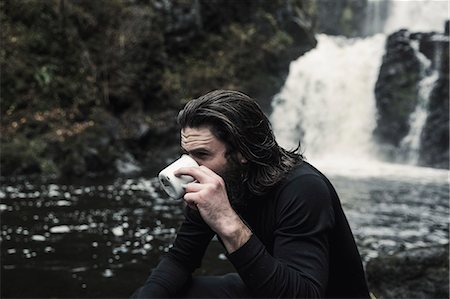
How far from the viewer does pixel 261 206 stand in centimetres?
224

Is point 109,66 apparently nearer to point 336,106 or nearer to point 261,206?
point 336,106

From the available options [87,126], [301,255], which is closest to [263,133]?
[301,255]

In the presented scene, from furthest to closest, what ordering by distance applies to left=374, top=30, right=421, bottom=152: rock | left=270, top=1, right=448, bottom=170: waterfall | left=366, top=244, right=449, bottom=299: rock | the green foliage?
left=270, top=1, right=448, bottom=170: waterfall → left=374, top=30, right=421, bottom=152: rock → the green foliage → left=366, top=244, right=449, bottom=299: rock

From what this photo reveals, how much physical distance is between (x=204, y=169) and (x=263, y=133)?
41 centimetres

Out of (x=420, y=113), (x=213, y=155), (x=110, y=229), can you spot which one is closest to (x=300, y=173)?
(x=213, y=155)

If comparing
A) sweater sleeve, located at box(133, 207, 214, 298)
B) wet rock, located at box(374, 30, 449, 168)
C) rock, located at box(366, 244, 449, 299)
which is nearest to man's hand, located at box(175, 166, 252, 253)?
sweater sleeve, located at box(133, 207, 214, 298)

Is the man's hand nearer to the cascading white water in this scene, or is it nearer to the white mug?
the white mug

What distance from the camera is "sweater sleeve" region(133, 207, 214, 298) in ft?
8.11

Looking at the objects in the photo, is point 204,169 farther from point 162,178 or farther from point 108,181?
point 108,181

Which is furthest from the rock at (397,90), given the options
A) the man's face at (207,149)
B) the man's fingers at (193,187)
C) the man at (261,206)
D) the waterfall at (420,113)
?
the man's fingers at (193,187)

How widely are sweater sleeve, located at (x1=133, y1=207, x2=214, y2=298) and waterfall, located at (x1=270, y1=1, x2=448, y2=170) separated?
18631mm

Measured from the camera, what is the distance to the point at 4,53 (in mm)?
15711

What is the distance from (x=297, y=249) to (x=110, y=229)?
217 inches

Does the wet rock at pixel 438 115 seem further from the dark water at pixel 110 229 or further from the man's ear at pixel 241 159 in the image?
the man's ear at pixel 241 159
